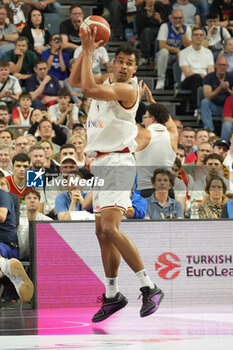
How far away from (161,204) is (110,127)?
2532 mm

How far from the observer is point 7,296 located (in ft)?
31.0

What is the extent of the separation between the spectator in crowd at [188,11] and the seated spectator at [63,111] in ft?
13.8

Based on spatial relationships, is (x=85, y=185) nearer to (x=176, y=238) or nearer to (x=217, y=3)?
(x=176, y=238)

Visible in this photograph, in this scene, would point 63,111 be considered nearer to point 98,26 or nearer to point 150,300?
point 98,26

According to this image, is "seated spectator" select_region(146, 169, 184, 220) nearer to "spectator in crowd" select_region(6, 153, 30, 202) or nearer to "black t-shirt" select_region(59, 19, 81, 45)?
"spectator in crowd" select_region(6, 153, 30, 202)

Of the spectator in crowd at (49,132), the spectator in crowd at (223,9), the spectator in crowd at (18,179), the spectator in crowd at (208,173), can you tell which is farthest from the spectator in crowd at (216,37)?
the spectator in crowd at (18,179)

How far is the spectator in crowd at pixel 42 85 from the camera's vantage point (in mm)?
14355

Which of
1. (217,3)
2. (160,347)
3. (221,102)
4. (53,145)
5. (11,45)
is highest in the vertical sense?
(217,3)

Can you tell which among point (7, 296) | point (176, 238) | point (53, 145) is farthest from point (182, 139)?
point (7, 296)

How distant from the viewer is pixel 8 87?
14133 millimetres

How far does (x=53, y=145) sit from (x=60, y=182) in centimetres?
251

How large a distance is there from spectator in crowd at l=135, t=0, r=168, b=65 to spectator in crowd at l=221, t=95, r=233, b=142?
7.51 ft

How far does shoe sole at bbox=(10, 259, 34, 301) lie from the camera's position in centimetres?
884

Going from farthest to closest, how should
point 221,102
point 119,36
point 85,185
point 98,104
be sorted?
point 119,36 < point 221,102 < point 85,185 < point 98,104
